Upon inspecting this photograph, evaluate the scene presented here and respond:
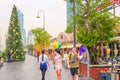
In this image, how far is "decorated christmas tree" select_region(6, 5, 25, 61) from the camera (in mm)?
71562

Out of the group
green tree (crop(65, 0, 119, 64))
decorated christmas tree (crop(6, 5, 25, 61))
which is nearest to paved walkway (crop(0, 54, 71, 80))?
green tree (crop(65, 0, 119, 64))

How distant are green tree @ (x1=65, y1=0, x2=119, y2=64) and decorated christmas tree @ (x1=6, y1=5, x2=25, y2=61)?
4664 centimetres

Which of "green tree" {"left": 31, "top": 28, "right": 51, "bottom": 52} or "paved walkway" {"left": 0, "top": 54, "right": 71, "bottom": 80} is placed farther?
"green tree" {"left": 31, "top": 28, "right": 51, "bottom": 52}

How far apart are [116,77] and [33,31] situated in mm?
89599

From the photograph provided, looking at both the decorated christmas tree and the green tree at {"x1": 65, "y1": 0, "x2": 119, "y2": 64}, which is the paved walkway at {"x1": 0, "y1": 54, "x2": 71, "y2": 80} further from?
the decorated christmas tree

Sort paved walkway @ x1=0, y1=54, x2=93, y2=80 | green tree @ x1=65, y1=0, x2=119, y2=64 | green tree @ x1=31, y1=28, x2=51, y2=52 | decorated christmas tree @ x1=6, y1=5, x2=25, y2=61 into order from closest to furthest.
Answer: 1. paved walkway @ x1=0, y1=54, x2=93, y2=80
2. green tree @ x1=65, y1=0, x2=119, y2=64
3. decorated christmas tree @ x1=6, y1=5, x2=25, y2=61
4. green tree @ x1=31, y1=28, x2=51, y2=52

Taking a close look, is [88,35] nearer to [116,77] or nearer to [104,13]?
[104,13]

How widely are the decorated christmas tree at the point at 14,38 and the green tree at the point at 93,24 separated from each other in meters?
46.6

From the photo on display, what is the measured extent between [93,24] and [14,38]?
1910 inches

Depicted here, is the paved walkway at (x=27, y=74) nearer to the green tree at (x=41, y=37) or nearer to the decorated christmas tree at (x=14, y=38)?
the decorated christmas tree at (x=14, y=38)

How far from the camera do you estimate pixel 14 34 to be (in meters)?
72.2


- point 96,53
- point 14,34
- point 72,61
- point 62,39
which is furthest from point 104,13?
point 62,39

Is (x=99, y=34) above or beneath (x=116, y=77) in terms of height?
above

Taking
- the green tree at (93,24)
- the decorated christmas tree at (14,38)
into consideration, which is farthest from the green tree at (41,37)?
the green tree at (93,24)
